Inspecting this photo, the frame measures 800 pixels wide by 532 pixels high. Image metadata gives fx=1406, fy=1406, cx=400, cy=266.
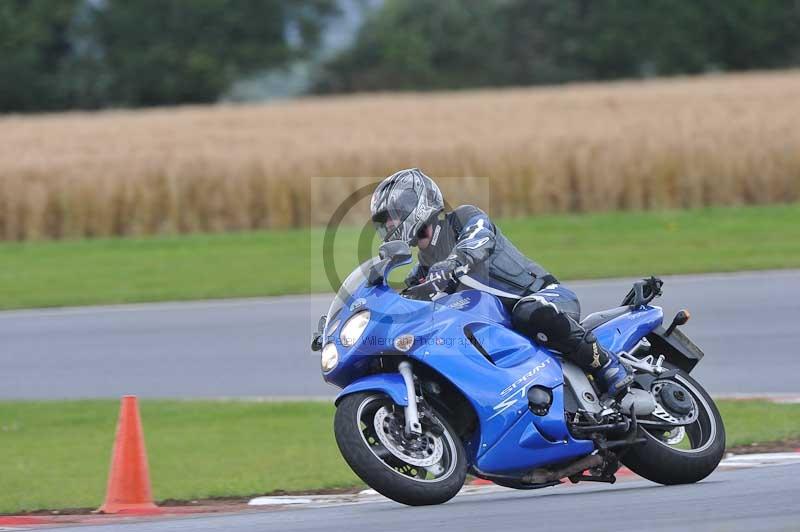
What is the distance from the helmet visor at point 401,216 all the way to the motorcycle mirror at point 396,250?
1.17 feet

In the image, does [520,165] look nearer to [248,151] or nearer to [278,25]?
[248,151]

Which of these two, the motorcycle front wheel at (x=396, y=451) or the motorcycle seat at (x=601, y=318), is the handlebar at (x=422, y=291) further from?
the motorcycle seat at (x=601, y=318)

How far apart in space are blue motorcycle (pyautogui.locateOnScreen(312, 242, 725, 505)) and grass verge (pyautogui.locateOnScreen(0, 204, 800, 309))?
8.95 m

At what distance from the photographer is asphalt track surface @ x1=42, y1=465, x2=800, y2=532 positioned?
20.2ft

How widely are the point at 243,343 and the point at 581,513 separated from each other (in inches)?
325

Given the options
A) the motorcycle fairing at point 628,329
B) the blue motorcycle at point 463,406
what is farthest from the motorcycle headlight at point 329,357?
the motorcycle fairing at point 628,329

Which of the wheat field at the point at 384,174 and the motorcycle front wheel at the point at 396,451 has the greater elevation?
the wheat field at the point at 384,174

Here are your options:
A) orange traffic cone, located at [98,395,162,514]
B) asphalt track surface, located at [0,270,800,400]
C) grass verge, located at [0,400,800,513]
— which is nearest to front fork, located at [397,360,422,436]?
orange traffic cone, located at [98,395,162,514]

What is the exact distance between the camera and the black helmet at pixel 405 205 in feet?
22.6

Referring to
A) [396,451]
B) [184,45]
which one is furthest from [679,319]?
[184,45]

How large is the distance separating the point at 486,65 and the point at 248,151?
130 feet

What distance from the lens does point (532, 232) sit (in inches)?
859

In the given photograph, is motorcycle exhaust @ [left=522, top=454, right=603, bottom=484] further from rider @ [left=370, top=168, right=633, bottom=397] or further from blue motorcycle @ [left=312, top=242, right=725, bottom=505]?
rider @ [left=370, top=168, right=633, bottom=397]

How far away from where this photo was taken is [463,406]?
707 centimetres
